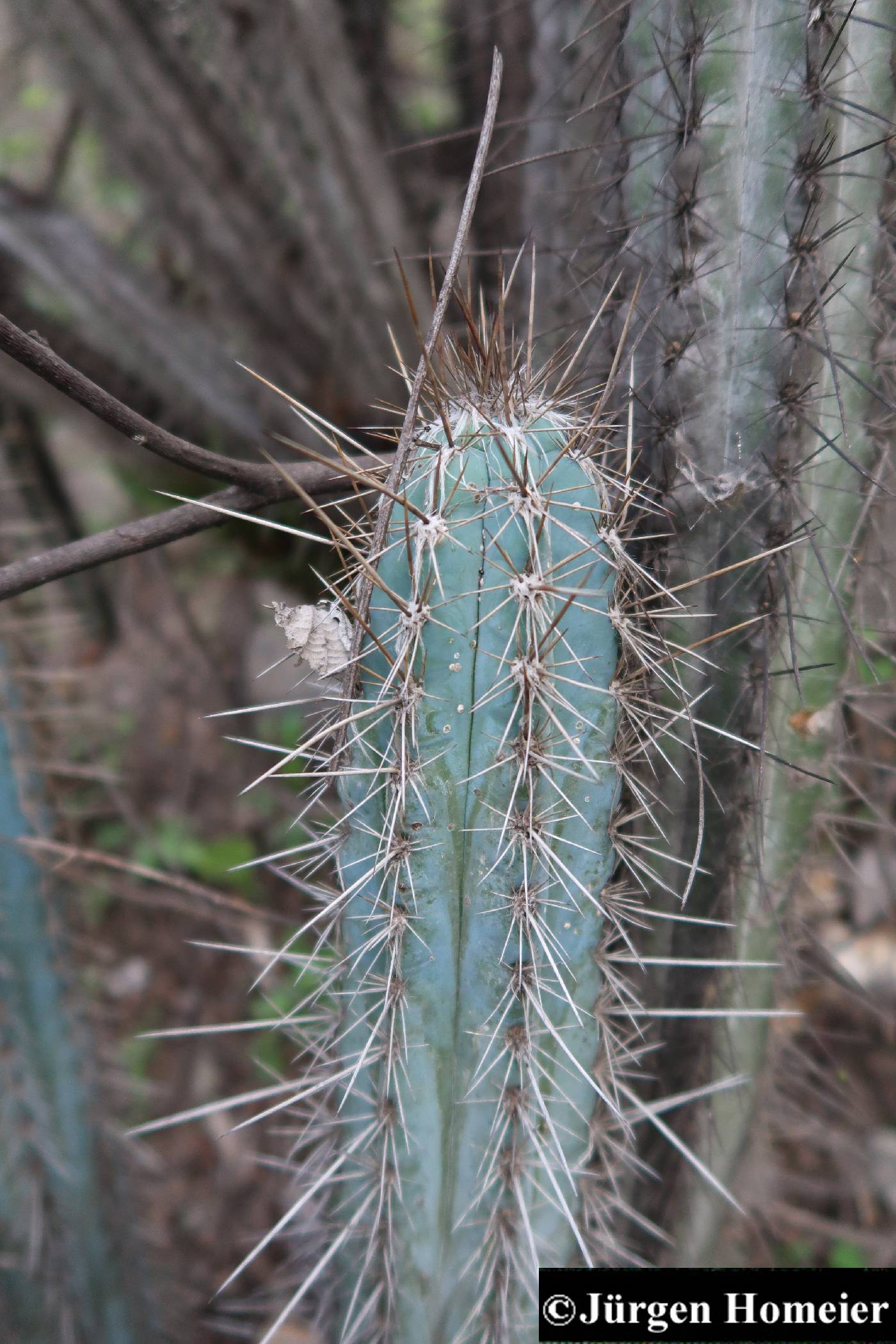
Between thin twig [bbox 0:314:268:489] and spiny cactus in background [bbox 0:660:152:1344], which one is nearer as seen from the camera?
thin twig [bbox 0:314:268:489]

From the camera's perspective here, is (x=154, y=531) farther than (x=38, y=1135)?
No

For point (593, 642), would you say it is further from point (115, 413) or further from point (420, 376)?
point (115, 413)

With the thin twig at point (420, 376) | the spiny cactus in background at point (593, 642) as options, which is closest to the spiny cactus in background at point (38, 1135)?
the spiny cactus in background at point (593, 642)

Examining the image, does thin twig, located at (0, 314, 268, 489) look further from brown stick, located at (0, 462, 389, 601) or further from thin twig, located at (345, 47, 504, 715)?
thin twig, located at (345, 47, 504, 715)

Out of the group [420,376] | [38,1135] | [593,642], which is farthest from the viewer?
[38,1135]

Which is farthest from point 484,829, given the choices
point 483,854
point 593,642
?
point 593,642

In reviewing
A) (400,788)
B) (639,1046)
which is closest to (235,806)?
(639,1046)

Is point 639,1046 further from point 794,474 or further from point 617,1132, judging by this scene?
point 794,474

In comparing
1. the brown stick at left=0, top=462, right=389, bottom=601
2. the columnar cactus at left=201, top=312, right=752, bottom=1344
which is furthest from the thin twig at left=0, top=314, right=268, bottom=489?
the columnar cactus at left=201, top=312, right=752, bottom=1344

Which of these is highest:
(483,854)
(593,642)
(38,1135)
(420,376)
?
(420,376)

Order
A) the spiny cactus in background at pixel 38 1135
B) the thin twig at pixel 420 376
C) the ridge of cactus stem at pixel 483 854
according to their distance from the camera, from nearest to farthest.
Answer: the thin twig at pixel 420 376 < the ridge of cactus stem at pixel 483 854 < the spiny cactus in background at pixel 38 1135

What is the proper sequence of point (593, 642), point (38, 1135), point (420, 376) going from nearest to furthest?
point (420, 376), point (593, 642), point (38, 1135)

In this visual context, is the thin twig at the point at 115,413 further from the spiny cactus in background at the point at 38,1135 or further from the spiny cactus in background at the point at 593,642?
the spiny cactus in background at the point at 38,1135

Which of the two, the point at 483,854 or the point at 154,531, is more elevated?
the point at 154,531
